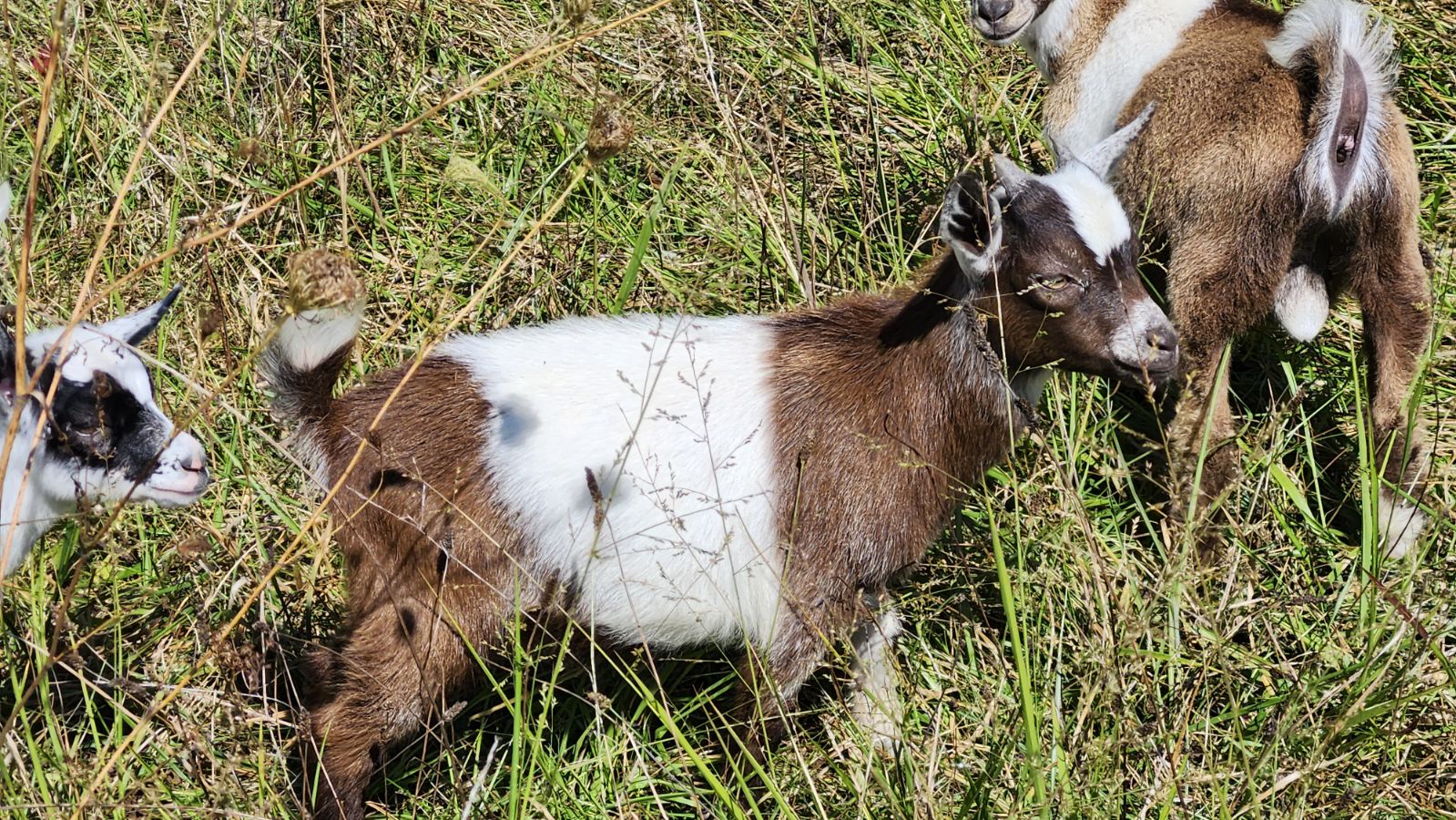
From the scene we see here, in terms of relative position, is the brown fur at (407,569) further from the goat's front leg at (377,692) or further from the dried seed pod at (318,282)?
the dried seed pod at (318,282)

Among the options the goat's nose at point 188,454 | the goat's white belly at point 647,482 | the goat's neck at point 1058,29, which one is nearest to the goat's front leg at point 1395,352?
the goat's neck at point 1058,29

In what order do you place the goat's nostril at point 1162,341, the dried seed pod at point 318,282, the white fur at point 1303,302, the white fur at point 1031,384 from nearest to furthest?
the dried seed pod at point 318,282
the goat's nostril at point 1162,341
the white fur at point 1031,384
the white fur at point 1303,302

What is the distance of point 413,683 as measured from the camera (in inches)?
121

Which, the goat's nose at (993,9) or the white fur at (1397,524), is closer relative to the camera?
the white fur at (1397,524)

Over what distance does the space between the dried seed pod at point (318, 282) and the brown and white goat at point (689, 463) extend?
0.75 metres

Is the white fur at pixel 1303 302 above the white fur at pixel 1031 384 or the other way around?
the other way around

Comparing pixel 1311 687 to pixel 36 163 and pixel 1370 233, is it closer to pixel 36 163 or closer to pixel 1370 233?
pixel 1370 233

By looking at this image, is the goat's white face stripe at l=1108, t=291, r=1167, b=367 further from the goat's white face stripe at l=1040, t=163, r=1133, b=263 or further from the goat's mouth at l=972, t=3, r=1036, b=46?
the goat's mouth at l=972, t=3, r=1036, b=46

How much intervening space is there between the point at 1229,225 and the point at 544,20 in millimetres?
2431

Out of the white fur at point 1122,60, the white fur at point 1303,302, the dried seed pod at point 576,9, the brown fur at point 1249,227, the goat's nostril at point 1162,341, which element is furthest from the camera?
the white fur at point 1122,60

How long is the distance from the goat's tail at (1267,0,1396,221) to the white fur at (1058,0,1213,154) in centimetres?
43

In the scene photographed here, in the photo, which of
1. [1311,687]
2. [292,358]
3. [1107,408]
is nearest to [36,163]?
[292,358]

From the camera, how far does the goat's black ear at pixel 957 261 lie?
117 inches

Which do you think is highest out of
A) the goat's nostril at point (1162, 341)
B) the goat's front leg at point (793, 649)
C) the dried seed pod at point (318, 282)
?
the dried seed pod at point (318, 282)
